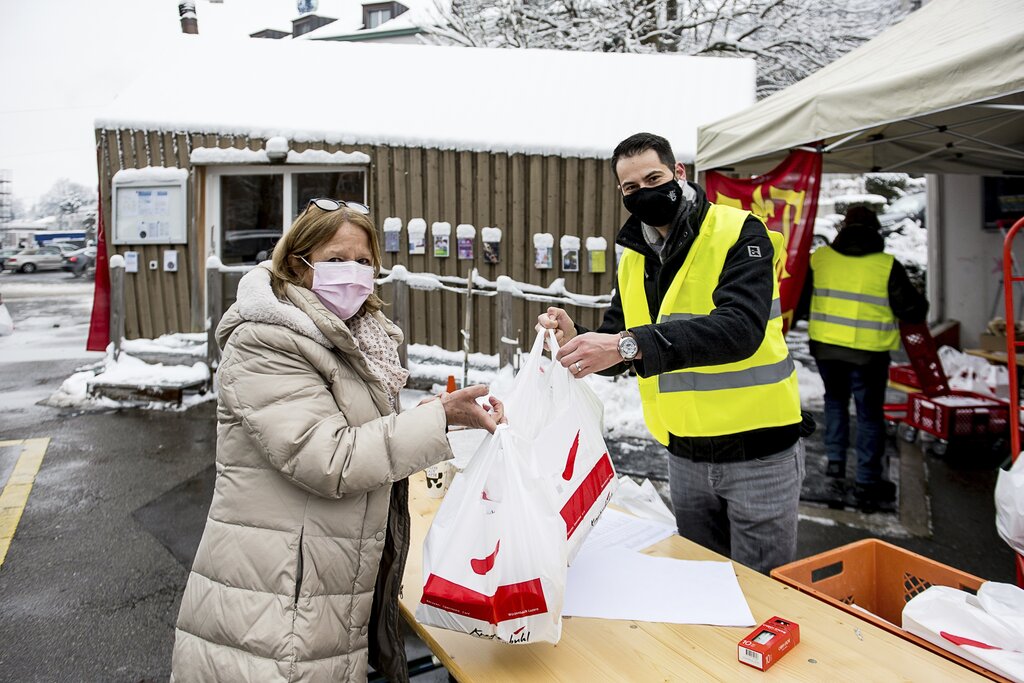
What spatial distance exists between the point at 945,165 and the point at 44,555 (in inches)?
317

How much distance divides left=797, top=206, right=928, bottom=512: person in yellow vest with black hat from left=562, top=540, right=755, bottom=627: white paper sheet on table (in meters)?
3.29

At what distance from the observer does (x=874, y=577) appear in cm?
224

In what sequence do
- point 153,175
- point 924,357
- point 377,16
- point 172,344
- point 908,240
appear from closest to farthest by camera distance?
point 924,357
point 153,175
point 172,344
point 908,240
point 377,16

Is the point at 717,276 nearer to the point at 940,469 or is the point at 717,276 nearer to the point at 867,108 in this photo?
the point at 867,108

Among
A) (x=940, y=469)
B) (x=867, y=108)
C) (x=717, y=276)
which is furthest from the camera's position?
(x=940, y=469)

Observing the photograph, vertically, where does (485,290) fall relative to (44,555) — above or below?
above

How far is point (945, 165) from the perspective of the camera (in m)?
7.00

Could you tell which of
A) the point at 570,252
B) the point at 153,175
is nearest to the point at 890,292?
the point at 570,252

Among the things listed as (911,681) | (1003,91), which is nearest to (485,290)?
(1003,91)

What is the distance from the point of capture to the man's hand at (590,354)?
72.8 inches

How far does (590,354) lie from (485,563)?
0.61m

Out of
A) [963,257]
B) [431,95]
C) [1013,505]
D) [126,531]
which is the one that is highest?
[431,95]

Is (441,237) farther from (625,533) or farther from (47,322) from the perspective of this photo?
(47,322)

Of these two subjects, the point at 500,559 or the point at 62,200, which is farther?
the point at 62,200
